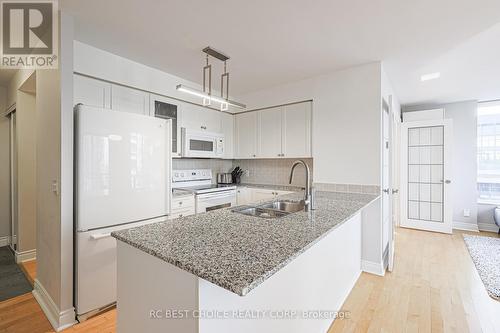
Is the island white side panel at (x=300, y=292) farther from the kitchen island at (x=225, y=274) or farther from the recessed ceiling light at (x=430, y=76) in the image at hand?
the recessed ceiling light at (x=430, y=76)

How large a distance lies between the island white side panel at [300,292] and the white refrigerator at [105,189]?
151cm

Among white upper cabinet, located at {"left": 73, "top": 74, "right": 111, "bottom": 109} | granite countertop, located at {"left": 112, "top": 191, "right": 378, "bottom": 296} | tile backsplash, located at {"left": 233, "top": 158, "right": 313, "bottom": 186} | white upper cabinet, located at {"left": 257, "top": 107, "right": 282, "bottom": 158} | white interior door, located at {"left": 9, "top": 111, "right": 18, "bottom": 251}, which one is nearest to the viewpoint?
granite countertop, located at {"left": 112, "top": 191, "right": 378, "bottom": 296}

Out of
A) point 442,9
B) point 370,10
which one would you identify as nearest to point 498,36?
point 442,9

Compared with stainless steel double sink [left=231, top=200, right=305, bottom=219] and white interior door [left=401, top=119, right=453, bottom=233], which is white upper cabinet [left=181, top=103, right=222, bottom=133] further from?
white interior door [left=401, top=119, right=453, bottom=233]

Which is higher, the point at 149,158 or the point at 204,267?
the point at 149,158

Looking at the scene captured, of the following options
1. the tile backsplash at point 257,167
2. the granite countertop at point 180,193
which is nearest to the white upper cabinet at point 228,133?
the tile backsplash at point 257,167

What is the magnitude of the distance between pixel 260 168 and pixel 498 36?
10.7 ft

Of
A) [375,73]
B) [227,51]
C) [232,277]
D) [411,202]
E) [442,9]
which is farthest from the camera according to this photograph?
[411,202]

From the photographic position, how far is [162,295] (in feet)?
3.21

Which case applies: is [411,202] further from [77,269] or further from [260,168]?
[77,269]

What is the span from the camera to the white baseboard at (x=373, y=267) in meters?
2.68

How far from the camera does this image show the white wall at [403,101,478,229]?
433 cm

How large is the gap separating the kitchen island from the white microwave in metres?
1.85

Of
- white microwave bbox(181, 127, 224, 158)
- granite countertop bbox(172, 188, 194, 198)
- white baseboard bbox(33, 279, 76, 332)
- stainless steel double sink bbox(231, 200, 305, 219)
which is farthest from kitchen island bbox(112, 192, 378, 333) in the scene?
white microwave bbox(181, 127, 224, 158)
